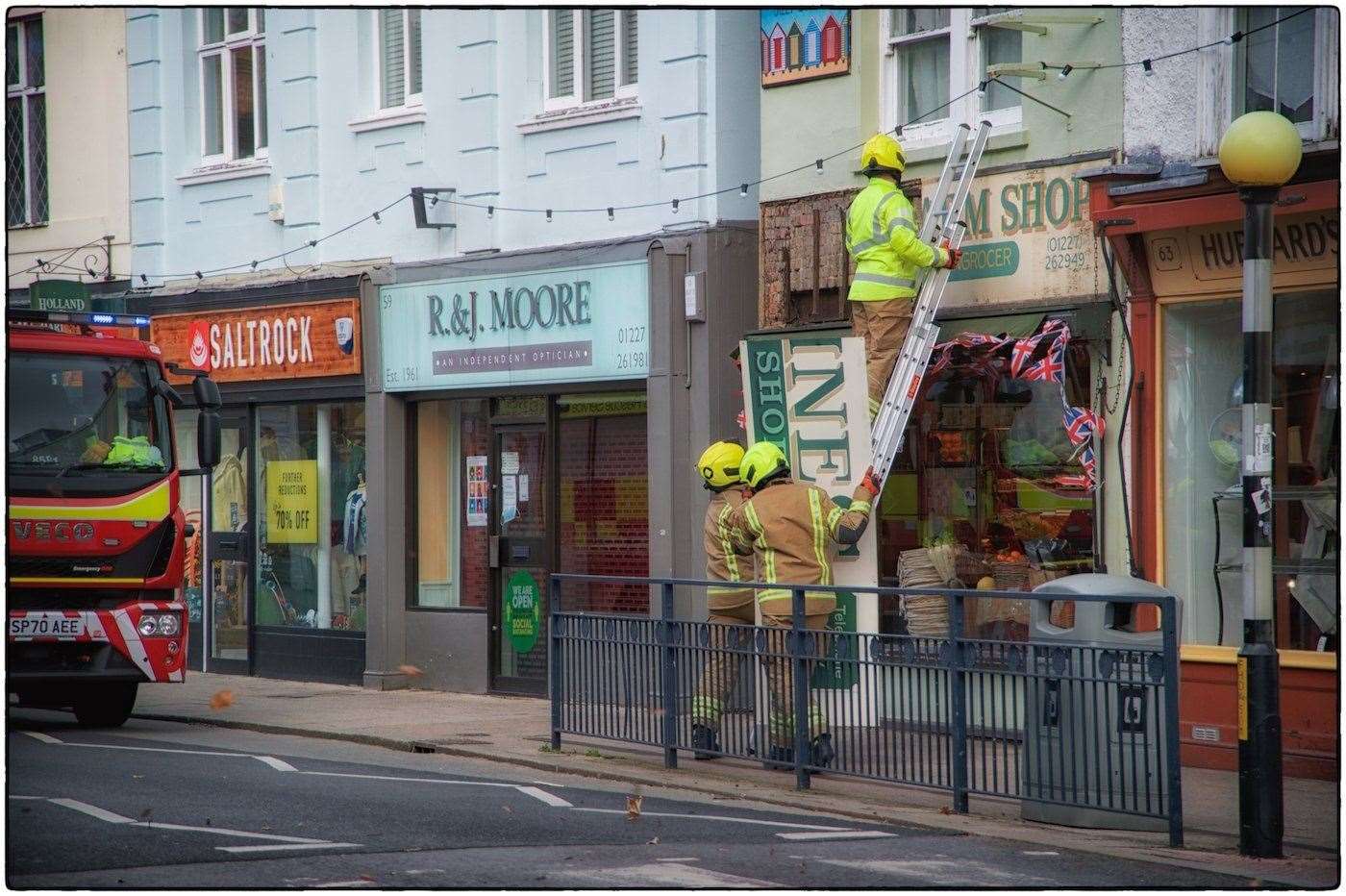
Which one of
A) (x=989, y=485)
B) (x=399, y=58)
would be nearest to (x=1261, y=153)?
(x=989, y=485)

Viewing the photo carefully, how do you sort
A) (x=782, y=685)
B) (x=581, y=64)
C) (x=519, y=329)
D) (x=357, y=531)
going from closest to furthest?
(x=782, y=685) < (x=581, y=64) < (x=519, y=329) < (x=357, y=531)

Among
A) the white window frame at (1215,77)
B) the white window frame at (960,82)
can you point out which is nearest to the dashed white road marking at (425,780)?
the white window frame at (960,82)

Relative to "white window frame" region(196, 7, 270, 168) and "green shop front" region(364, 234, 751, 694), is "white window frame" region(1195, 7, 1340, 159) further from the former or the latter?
"white window frame" region(196, 7, 270, 168)

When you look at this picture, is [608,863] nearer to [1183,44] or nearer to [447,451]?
[1183,44]

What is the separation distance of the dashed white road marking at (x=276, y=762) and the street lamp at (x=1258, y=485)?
556 cm

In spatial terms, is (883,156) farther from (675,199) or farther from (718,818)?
(718,818)

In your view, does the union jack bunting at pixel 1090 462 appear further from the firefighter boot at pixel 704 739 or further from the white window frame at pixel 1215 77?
the firefighter boot at pixel 704 739

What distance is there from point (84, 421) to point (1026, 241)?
673 centimetres

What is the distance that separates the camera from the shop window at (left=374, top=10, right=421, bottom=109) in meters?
17.6

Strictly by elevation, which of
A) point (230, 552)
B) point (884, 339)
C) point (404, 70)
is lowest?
point (230, 552)

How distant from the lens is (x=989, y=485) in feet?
44.1

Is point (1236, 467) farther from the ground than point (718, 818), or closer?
farther from the ground

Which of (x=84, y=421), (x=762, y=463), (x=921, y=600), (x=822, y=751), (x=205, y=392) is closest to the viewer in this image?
(x=822, y=751)

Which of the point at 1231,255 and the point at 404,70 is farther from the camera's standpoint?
the point at 404,70
